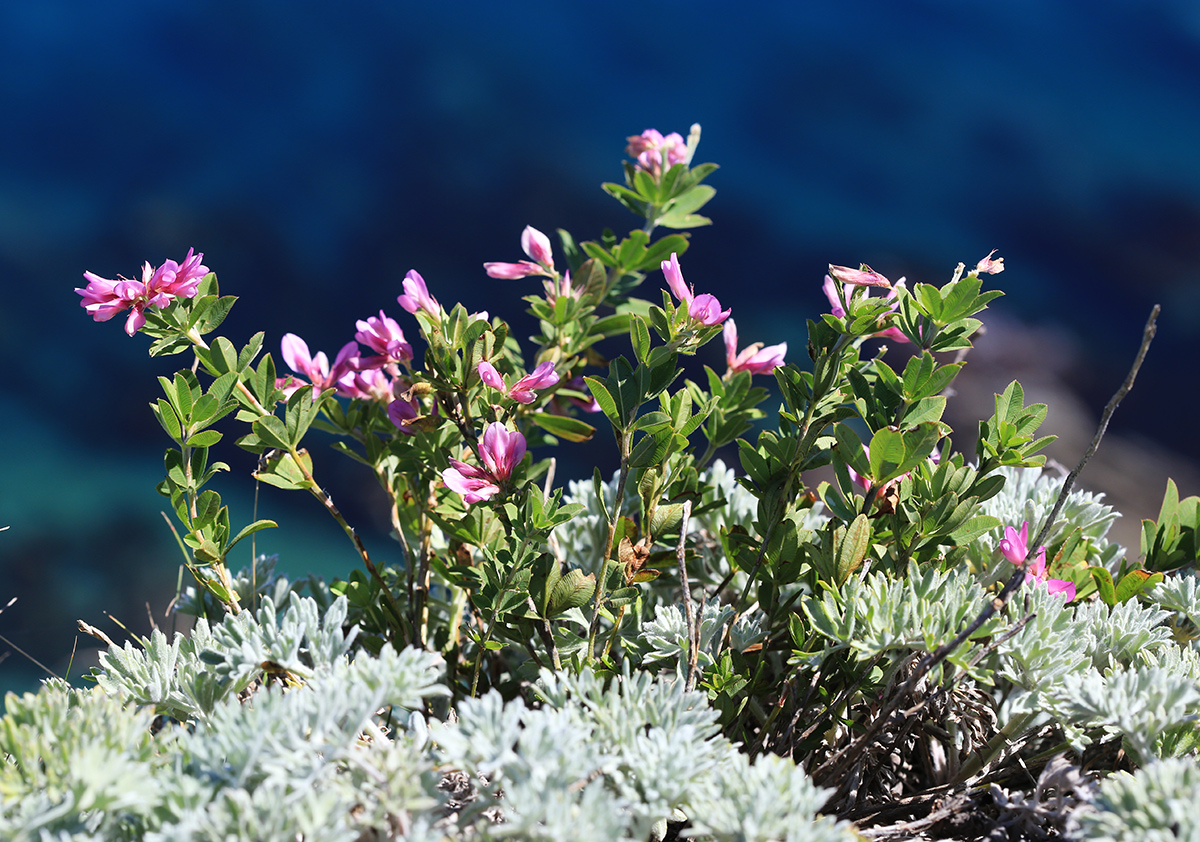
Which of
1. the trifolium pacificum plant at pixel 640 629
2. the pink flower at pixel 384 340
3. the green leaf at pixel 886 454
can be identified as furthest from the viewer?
the pink flower at pixel 384 340

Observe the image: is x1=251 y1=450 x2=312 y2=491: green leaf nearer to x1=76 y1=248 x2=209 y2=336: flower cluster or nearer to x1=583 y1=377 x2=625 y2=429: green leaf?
x1=76 y1=248 x2=209 y2=336: flower cluster

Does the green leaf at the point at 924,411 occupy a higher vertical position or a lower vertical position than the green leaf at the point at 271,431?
higher

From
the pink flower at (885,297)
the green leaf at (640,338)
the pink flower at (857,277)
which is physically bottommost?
the green leaf at (640,338)

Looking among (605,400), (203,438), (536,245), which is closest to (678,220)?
(536,245)

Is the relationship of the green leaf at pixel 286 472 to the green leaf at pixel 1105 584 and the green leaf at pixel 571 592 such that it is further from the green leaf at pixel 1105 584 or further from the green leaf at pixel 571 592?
the green leaf at pixel 1105 584

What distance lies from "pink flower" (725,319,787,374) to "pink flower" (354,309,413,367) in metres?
0.43

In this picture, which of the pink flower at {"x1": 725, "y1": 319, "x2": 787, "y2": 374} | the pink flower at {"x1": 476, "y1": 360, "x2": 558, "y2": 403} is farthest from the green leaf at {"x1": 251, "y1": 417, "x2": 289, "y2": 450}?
the pink flower at {"x1": 725, "y1": 319, "x2": 787, "y2": 374}

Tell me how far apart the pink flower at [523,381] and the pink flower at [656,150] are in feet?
1.55

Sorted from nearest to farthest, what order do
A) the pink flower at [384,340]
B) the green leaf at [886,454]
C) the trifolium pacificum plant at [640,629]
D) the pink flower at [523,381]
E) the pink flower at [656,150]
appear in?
the trifolium pacificum plant at [640,629], the green leaf at [886,454], the pink flower at [523,381], the pink flower at [384,340], the pink flower at [656,150]

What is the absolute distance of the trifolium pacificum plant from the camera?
27.2 inches

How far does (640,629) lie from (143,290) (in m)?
0.71

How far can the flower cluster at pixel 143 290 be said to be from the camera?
3.14 ft

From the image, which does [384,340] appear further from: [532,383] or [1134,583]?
[1134,583]

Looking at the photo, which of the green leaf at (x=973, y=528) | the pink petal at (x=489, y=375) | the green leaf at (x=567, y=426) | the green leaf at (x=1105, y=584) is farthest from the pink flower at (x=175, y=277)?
the green leaf at (x=1105, y=584)
